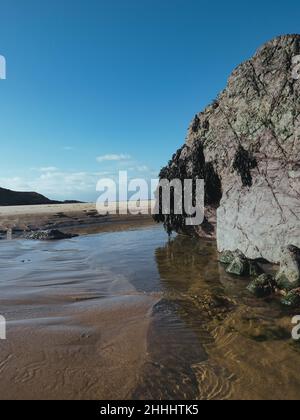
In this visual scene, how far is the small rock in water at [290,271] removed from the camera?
10219mm

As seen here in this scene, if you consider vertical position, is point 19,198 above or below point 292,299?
above

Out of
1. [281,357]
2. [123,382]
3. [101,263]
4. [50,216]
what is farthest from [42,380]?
[50,216]

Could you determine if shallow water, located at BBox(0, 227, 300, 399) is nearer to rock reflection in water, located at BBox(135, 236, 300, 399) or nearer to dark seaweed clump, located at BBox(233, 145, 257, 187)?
rock reflection in water, located at BBox(135, 236, 300, 399)

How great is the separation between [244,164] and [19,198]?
6700cm

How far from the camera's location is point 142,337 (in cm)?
730

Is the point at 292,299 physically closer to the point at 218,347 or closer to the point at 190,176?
the point at 218,347

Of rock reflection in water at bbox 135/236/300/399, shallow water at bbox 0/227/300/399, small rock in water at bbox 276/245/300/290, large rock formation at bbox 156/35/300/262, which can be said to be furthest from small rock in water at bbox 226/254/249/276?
small rock in water at bbox 276/245/300/290

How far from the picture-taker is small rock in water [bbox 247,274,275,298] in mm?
10102

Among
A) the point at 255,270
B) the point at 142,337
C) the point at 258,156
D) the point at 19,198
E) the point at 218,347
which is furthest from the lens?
the point at 19,198

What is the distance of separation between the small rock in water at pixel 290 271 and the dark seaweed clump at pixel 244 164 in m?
4.21

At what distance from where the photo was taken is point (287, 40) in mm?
13406

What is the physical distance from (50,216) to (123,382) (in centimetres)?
3317

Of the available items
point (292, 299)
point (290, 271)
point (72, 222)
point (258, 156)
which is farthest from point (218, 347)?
point (72, 222)
